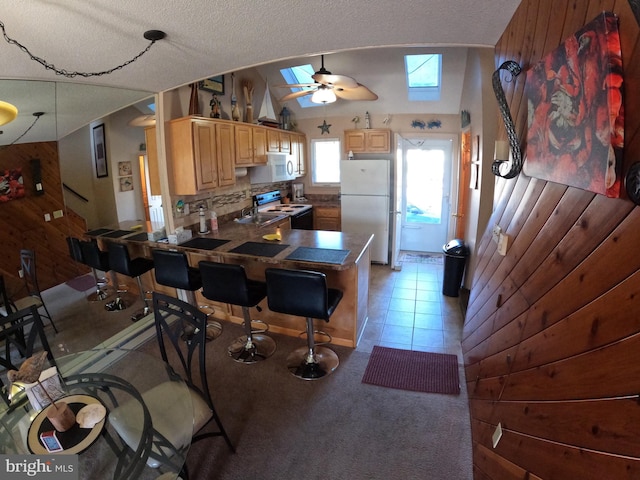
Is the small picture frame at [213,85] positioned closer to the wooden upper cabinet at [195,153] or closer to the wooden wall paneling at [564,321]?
the wooden upper cabinet at [195,153]

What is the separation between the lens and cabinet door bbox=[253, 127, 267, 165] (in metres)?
4.31

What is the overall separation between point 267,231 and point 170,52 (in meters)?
1.94

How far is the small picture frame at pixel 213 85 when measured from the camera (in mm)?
3650

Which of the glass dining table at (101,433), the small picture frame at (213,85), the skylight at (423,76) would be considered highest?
the skylight at (423,76)

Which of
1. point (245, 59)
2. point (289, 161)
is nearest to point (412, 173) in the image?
point (289, 161)

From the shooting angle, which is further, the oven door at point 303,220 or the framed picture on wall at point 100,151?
the oven door at point 303,220

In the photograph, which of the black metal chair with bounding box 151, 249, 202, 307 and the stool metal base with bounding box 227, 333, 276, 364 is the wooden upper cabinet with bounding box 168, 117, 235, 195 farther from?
the stool metal base with bounding box 227, 333, 276, 364

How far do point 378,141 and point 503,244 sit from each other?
3907 mm

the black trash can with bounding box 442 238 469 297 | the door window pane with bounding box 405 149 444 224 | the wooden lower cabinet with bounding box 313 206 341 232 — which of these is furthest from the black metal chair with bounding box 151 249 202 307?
the door window pane with bounding box 405 149 444 224

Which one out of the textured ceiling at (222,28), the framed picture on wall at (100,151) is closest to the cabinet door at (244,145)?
the framed picture on wall at (100,151)

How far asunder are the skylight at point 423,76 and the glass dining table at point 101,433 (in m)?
4.61

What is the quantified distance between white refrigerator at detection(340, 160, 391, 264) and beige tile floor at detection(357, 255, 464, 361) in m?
0.54

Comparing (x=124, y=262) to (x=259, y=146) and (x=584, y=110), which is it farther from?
(x=584, y=110)

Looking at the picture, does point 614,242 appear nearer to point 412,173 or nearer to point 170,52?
point 170,52
